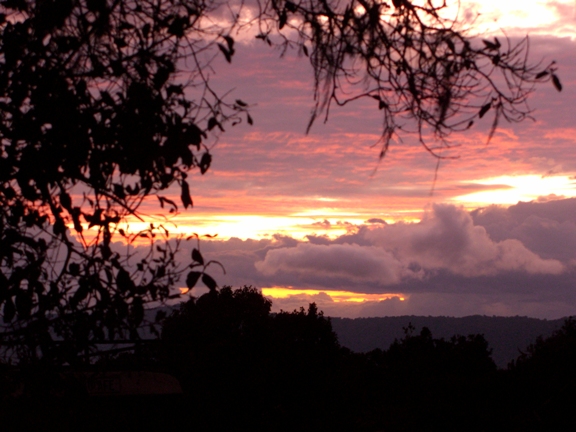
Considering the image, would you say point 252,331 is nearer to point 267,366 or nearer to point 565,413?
point 267,366

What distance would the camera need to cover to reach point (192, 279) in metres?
4.62

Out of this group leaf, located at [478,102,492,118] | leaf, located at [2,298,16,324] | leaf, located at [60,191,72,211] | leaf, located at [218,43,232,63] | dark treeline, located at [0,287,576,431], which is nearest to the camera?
leaf, located at [2,298,16,324]

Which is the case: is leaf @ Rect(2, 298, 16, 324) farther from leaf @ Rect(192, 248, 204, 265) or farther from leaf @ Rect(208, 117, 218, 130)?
leaf @ Rect(208, 117, 218, 130)

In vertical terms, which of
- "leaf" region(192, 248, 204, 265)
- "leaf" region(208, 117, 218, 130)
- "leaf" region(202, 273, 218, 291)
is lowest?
"leaf" region(202, 273, 218, 291)

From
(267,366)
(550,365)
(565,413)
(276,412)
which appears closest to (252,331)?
(267,366)

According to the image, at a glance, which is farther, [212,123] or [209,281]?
[212,123]

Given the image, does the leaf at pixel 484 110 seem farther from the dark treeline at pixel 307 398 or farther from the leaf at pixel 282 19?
the dark treeline at pixel 307 398

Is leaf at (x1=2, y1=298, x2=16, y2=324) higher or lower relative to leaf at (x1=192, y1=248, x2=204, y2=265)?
lower

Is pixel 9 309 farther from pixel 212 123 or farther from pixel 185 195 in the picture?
pixel 212 123

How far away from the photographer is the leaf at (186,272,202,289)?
4.62 metres

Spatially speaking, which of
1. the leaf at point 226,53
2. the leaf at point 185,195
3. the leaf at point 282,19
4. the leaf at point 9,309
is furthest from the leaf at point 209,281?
the leaf at point 282,19

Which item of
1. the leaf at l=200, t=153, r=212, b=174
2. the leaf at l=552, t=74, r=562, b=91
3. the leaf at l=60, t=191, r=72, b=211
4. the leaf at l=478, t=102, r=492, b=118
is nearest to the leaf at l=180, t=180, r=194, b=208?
the leaf at l=200, t=153, r=212, b=174

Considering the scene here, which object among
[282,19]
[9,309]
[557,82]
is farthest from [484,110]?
[9,309]

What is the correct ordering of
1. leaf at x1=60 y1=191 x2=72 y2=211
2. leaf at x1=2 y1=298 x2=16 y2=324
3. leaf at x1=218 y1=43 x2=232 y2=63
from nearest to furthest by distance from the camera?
leaf at x1=2 y1=298 x2=16 y2=324 → leaf at x1=60 y1=191 x2=72 y2=211 → leaf at x1=218 y1=43 x2=232 y2=63
